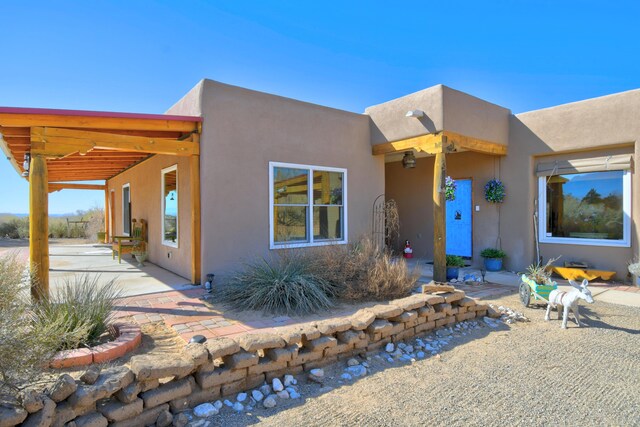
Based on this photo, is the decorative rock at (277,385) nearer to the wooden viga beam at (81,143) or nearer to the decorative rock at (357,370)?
the decorative rock at (357,370)

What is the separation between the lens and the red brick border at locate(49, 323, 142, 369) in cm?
314

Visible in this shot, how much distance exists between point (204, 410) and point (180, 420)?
0.63 ft

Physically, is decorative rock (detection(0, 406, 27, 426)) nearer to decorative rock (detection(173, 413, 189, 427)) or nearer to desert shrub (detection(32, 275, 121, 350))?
decorative rock (detection(173, 413, 189, 427))

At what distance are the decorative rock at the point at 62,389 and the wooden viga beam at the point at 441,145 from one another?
6735 mm

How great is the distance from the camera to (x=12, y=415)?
6.61ft

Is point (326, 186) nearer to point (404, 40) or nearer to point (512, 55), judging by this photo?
point (404, 40)

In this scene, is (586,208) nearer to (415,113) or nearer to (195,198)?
(415,113)

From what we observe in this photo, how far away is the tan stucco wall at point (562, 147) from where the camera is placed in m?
7.17

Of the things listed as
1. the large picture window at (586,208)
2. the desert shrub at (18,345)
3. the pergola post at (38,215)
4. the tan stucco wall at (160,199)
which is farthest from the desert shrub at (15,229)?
the large picture window at (586,208)

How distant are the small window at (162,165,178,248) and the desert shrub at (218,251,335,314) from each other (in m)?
2.60

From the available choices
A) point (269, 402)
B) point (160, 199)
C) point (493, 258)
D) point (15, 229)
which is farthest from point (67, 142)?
point (15, 229)

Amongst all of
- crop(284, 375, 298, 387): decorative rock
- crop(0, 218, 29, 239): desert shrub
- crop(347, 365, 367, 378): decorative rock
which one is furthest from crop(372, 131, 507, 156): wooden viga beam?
crop(0, 218, 29, 239): desert shrub

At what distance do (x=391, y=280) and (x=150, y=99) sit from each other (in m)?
12.1

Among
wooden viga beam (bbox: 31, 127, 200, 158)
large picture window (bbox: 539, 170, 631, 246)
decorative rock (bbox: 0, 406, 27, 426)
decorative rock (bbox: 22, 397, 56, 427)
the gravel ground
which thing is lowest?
the gravel ground
